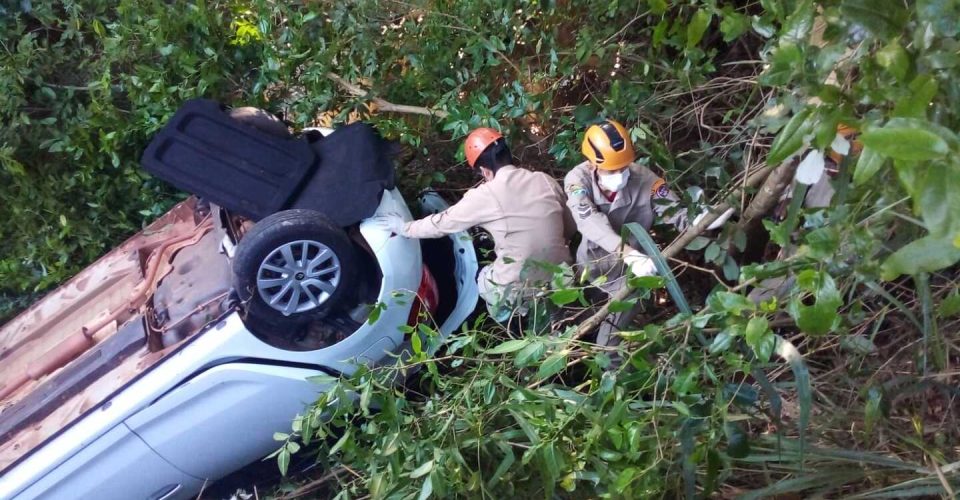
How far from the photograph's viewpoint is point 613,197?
3.56 m

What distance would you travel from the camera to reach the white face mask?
3.46 metres

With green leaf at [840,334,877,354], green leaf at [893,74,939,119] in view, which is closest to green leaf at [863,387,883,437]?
green leaf at [840,334,877,354]

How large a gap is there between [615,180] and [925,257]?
2343 millimetres

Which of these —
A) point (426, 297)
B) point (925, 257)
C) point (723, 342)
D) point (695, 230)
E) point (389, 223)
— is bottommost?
point (426, 297)

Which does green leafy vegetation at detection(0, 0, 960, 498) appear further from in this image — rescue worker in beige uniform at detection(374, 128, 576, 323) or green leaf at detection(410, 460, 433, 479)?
rescue worker in beige uniform at detection(374, 128, 576, 323)

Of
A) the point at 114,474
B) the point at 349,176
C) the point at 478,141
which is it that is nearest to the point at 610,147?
the point at 478,141

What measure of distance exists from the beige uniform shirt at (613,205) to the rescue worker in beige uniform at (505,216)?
0.14 m

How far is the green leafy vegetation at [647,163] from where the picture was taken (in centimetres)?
142

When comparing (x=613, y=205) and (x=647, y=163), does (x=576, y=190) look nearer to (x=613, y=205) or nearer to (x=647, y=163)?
(x=613, y=205)

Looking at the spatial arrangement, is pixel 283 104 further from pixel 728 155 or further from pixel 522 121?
pixel 728 155

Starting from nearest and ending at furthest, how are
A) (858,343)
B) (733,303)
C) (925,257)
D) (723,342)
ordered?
(925,257) → (733,303) → (723,342) → (858,343)

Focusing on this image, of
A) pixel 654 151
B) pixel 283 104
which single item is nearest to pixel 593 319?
pixel 654 151

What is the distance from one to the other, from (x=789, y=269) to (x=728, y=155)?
76.7 inches

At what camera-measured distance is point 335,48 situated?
4.42m
